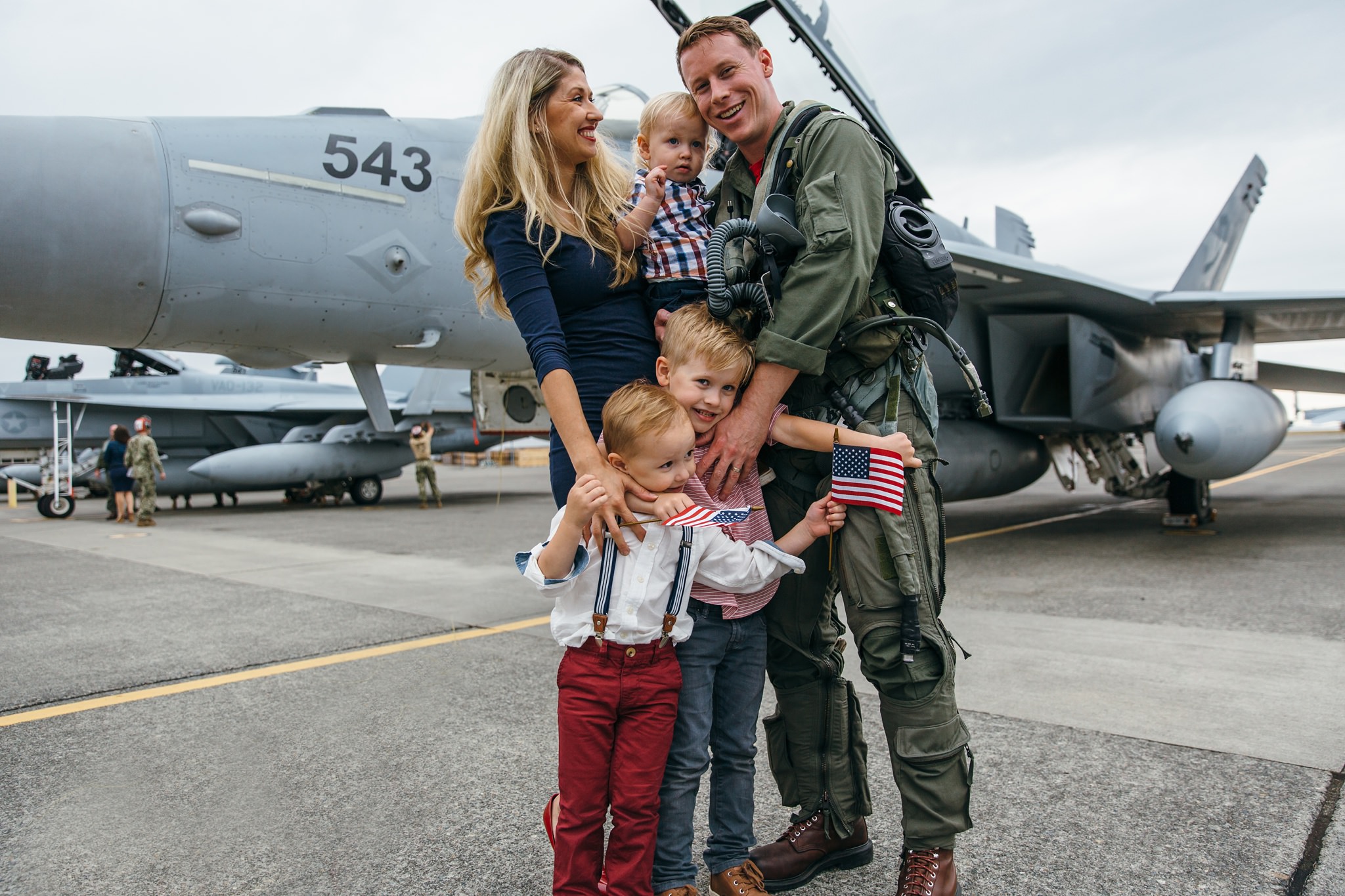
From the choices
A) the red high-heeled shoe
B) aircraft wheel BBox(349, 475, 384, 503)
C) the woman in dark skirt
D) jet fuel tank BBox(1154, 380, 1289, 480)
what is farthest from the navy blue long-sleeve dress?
aircraft wheel BBox(349, 475, 384, 503)

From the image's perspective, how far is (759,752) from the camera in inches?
106

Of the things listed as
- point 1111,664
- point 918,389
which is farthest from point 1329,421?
point 918,389

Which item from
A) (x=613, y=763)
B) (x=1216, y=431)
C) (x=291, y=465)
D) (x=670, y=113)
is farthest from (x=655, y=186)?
(x=291, y=465)

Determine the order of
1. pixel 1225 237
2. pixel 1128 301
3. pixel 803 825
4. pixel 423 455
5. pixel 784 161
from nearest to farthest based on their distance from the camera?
1. pixel 784 161
2. pixel 803 825
3. pixel 1128 301
4. pixel 1225 237
5. pixel 423 455

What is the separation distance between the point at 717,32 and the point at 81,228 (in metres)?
3.13

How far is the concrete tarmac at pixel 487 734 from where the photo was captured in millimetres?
1997

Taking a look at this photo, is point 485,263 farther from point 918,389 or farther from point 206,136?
point 206,136

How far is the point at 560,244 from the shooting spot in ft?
5.88

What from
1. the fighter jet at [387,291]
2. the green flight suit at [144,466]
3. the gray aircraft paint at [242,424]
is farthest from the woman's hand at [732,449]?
the gray aircraft paint at [242,424]

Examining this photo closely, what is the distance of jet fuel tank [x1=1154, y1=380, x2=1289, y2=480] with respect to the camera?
6488 millimetres

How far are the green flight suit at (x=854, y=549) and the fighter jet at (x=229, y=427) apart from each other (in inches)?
490

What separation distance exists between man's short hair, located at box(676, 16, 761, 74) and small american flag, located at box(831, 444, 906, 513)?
908mm

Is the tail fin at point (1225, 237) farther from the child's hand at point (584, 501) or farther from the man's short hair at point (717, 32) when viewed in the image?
the child's hand at point (584, 501)

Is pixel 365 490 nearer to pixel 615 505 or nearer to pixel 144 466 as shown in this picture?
pixel 144 466
